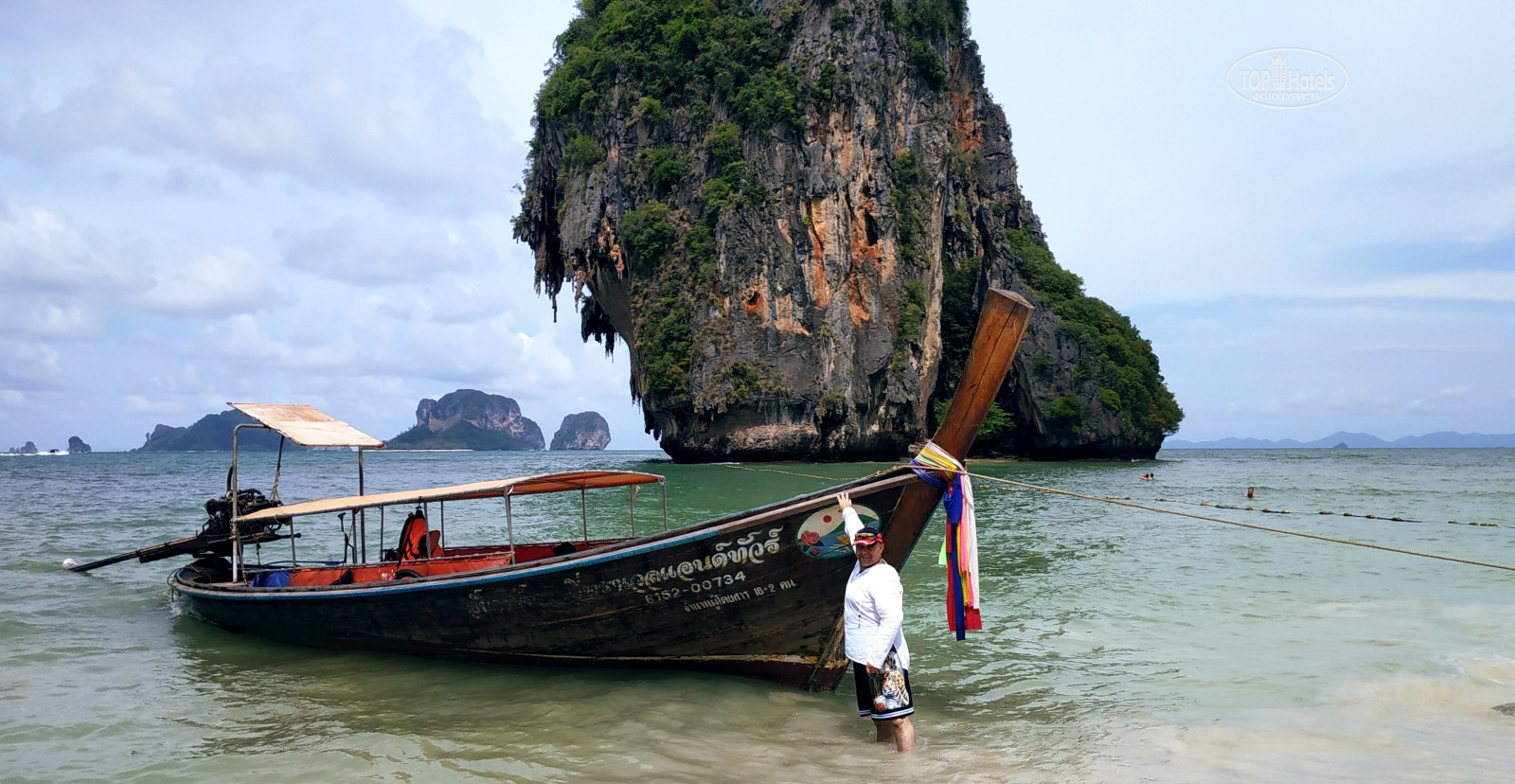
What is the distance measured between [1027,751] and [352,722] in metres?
4.40

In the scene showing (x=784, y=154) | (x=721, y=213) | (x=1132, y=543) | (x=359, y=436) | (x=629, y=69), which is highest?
(x=629, y=69)

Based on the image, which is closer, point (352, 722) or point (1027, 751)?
point (1027, 751)

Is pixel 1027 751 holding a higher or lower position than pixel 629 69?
lower

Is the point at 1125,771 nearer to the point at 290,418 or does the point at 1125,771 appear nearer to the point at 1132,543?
the point at 290,418

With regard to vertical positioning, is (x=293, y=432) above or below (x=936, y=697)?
above

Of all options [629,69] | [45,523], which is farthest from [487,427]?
[45,523]

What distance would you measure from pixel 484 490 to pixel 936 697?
4.08 meters

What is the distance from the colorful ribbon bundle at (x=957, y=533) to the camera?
16.9 feet

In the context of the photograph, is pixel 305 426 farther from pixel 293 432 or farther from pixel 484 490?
pixel 484 490

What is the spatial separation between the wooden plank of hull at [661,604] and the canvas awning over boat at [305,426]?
190 centimetres

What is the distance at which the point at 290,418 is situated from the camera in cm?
880

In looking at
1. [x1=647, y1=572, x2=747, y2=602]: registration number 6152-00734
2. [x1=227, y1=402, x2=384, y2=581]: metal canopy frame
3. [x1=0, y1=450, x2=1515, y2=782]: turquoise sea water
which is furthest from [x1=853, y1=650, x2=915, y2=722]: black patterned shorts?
[x1=227, y1=402, x2=384, y2=581]: metal canopy frame

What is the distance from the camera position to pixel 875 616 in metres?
4.71

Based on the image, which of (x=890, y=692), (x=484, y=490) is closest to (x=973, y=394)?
(x=890, y=692)
